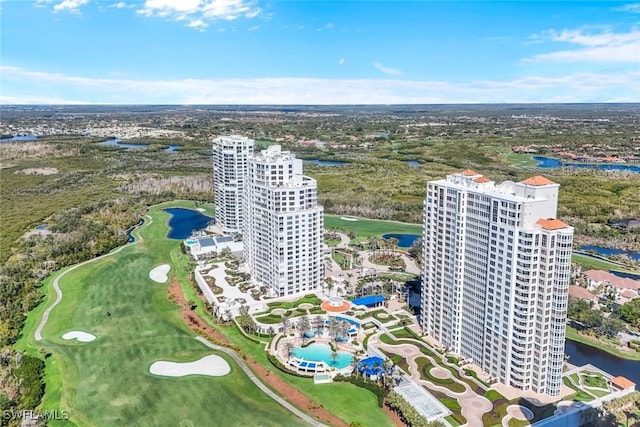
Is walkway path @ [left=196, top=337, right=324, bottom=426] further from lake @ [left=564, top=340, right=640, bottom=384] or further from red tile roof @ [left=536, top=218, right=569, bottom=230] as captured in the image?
lake @ [left=564, top=340, right=640, bottom=384]

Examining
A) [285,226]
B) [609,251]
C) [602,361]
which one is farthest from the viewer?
[609,251]

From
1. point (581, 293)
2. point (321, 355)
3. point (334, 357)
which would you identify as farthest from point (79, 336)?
Answer: point (581, 293)

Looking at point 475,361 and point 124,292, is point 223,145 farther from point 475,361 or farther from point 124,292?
point 475,361

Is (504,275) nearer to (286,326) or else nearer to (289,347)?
(289,347)

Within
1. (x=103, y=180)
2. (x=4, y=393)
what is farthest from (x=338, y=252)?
(x=103, y=180)

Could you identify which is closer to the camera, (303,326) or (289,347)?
(289,347)

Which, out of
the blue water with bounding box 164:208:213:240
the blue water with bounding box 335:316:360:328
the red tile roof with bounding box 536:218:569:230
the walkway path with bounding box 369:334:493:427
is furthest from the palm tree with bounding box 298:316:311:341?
the blue water with bounding box 164:208:213:240

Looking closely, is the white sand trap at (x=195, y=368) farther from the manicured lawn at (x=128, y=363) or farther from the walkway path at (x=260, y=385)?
the walkway path at (x=260, y=385)
